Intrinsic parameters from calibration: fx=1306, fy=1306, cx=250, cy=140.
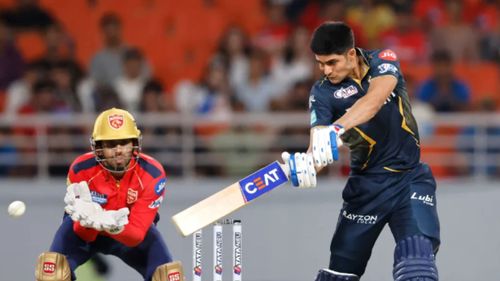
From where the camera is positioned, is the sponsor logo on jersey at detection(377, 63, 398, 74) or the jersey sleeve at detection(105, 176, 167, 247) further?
the jersey sleeve at detection(105, 176, 167, 247)

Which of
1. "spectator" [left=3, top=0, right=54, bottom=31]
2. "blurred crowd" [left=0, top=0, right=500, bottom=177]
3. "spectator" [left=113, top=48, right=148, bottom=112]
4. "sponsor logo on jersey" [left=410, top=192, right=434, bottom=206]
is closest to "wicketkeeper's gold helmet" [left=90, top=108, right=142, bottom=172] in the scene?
"sponsor logo on jersey" [left=410, top=192, right=434, bottom=206]

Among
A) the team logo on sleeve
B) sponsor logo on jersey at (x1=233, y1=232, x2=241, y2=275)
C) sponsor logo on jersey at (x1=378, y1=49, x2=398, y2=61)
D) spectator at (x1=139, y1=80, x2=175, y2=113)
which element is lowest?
sponsor logo on jersey at (x1=233, y1=232, x2=241, y2=275)

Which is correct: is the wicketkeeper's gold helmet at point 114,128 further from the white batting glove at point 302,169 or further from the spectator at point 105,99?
the spectator at point 105,99

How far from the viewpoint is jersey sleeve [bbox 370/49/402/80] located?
7.26 m

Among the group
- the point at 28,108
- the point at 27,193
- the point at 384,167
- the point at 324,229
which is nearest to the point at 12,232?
the point at 27,193

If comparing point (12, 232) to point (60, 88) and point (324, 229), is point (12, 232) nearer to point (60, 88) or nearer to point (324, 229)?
point (60, 88)

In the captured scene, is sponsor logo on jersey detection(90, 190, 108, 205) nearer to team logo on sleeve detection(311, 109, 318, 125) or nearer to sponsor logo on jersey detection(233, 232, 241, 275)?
sponsor logo on jersey detection(233, 232, 241, 275)

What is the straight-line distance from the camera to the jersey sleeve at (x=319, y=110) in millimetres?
7285

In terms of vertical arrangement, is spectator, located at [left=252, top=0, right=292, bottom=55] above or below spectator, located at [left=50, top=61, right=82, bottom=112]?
above

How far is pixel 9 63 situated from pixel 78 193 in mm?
5371

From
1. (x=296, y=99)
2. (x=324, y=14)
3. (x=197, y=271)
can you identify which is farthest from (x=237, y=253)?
(x=324, y=14)

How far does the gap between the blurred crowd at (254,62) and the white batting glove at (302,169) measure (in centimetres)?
505

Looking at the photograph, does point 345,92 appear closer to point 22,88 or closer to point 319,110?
point 319,110

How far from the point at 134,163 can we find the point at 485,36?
18.7ft
